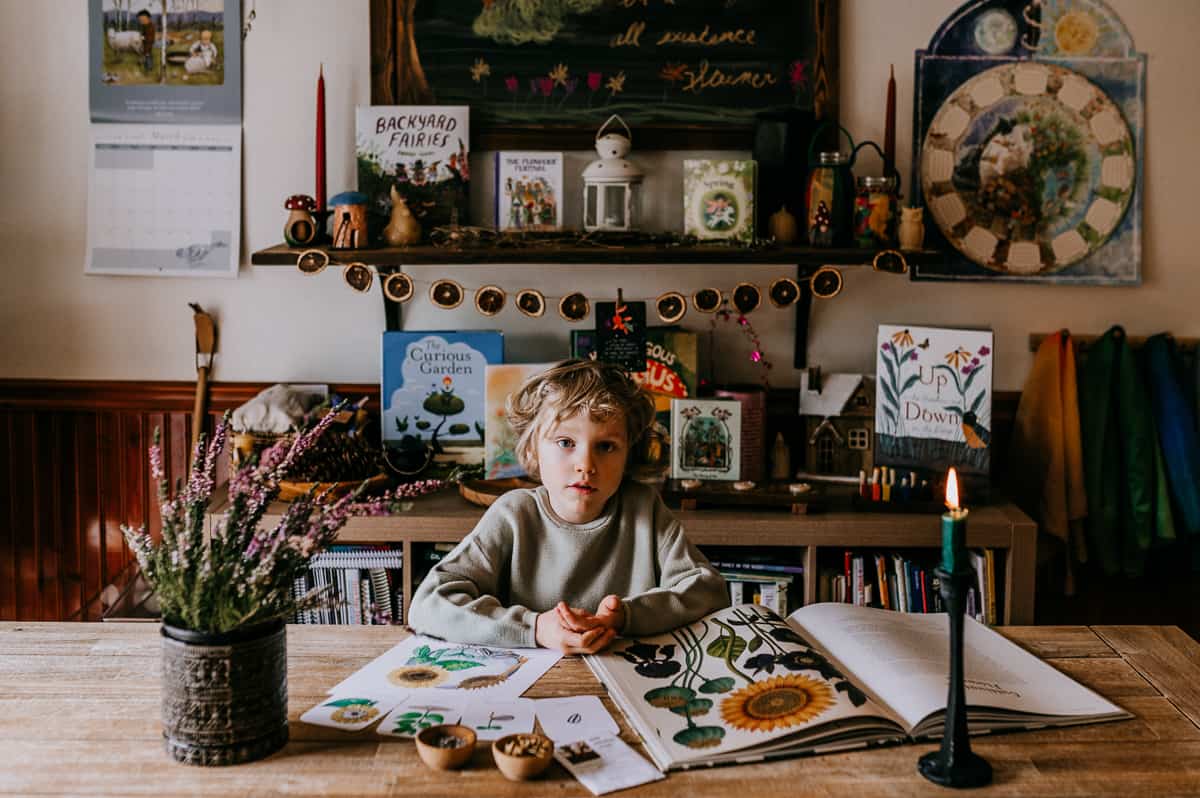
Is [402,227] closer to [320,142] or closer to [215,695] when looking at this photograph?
[320,142]

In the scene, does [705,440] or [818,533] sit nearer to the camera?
[818,533]

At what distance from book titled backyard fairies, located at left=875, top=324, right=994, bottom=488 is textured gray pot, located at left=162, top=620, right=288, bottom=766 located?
1.80m

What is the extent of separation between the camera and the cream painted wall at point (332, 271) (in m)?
2.94

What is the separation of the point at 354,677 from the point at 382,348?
4.76 feet

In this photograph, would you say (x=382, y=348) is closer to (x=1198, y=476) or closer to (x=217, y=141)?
(x=217, y=141)

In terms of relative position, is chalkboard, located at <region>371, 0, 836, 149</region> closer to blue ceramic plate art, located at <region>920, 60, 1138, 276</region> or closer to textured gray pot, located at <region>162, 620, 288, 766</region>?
blue ceramic plate art, located at <region>920, 60, 1138, 276</region>

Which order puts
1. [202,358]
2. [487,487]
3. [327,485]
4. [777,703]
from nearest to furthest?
[777,703], [327,485], [487,487], [202,358]

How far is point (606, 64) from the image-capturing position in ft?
9.59

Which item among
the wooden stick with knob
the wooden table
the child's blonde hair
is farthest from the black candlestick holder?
the wooden stick with knob

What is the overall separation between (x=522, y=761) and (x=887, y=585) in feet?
5.27

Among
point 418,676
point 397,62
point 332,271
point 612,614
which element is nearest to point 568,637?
point 612,614

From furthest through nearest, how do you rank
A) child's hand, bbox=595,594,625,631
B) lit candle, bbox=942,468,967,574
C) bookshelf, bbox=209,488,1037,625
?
bookshelf, bbox=209,488,1037,625 → child's hand, bbox=595,594,625,631 → lit candle, bbox=942,468,967,574

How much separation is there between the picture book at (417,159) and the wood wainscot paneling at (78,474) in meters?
0.45

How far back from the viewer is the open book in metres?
1.40
